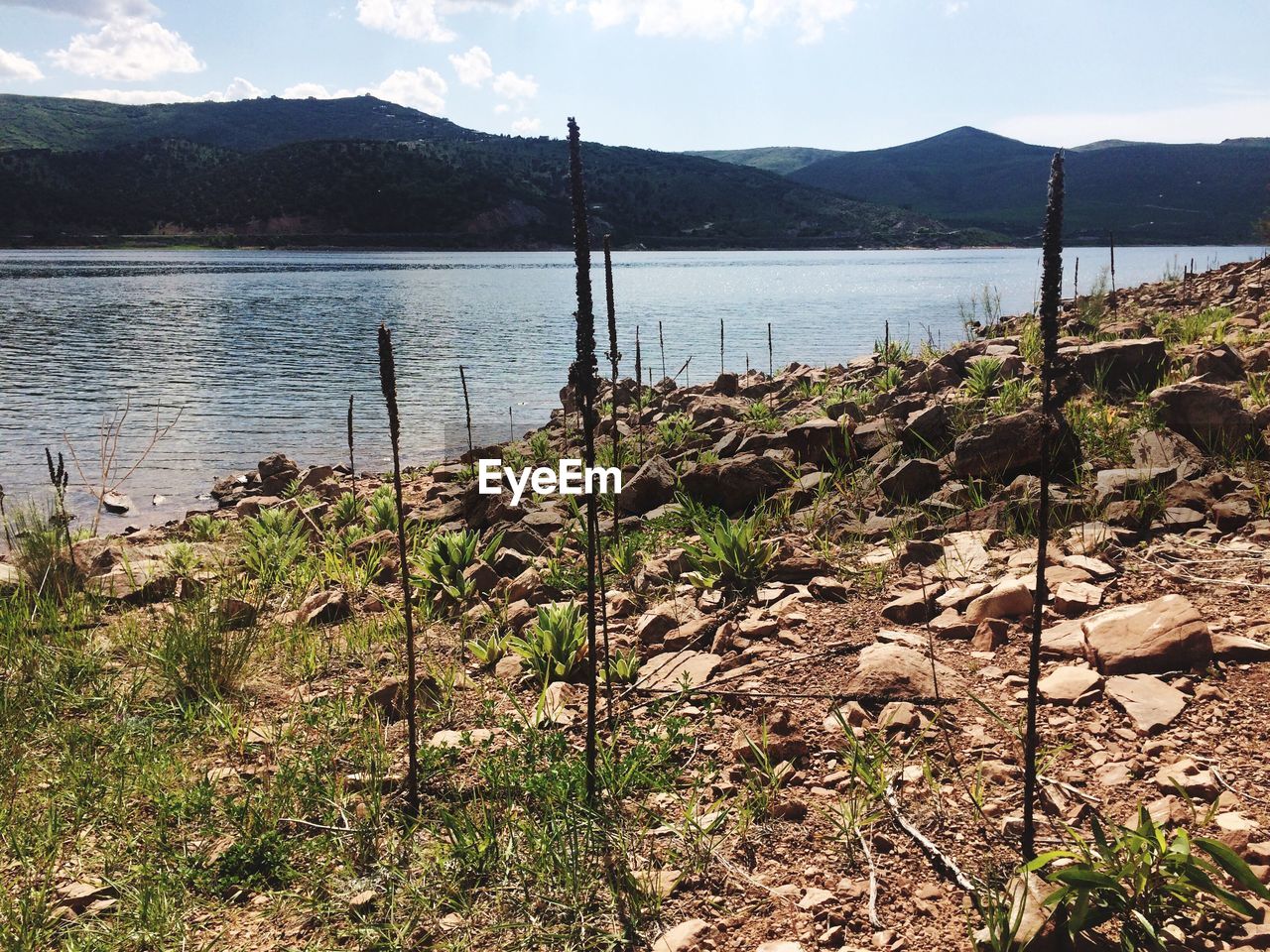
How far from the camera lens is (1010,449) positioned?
22.0ft

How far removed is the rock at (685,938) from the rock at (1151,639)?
2448mm

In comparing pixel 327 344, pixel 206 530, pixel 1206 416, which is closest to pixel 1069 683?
pixel 1206 416

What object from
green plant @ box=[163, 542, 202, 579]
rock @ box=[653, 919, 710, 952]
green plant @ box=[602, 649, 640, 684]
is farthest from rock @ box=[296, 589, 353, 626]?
rock @ box=[653, 919, 710, 952]

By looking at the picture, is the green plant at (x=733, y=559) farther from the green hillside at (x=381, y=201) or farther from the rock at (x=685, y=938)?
the green hillside at (x=381, y=201)

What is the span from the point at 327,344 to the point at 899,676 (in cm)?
3749

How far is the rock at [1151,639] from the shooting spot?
3.88m

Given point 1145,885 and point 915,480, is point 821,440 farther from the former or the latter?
point 1145,885

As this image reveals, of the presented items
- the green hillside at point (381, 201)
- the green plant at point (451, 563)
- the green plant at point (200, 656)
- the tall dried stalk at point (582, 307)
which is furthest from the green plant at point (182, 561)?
the green hillside at point (381, 201)

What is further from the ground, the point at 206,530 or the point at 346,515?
the point at 346,515

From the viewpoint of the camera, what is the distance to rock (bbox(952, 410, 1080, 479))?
6672 mm

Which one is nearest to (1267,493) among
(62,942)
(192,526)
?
(62,942)

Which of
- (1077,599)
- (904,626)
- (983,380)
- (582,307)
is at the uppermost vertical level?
(582,307)

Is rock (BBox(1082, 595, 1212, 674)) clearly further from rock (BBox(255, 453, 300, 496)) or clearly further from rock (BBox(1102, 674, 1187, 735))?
rock (BBox(255, 453, 300, 496))

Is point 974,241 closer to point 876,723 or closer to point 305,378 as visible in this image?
point 305,378
